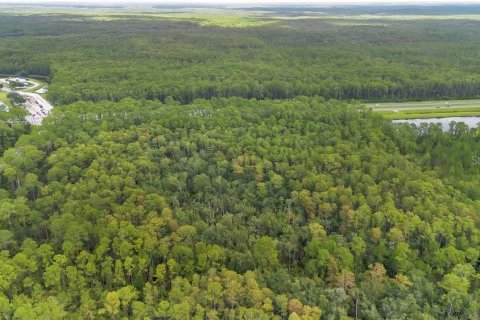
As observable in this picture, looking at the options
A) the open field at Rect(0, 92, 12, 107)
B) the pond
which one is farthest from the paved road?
the open field at Rect(0, 92, 12, 107)

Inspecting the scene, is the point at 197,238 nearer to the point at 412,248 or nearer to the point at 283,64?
the point at 412,248

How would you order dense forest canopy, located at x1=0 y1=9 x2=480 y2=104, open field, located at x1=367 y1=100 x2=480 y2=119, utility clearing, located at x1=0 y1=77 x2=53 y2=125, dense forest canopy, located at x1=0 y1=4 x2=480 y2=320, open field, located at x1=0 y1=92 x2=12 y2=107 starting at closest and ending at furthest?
1. dense forest canopy, located at x1=0 y1=4 x2=480 y2=320
2. utility clearing, located at x1=0 y1=77 x2=53 y2=125
3. open field, located at x1=0 y1=92 x2=12 y2=107
4. open field, located at x1=367 y1=100 x2=480 y2=119
5. dense forest canopy, located at x1=0 y1=9 x2=480 y2=104

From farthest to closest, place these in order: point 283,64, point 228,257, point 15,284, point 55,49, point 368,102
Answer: point 55,49, point 283,64, point 368,102, point 228,257, point 15,284

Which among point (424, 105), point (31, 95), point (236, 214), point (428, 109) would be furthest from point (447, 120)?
point (31, 95)

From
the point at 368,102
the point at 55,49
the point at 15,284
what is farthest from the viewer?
the point at 55,49

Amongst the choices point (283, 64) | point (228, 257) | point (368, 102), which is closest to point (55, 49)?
point (283, 64)

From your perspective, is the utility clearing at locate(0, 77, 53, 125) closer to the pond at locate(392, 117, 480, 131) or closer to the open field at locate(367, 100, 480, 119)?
the open field at locate(367, 100, 480, 119)

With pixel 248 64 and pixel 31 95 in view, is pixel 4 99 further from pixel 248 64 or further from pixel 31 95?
pixel 248 64
